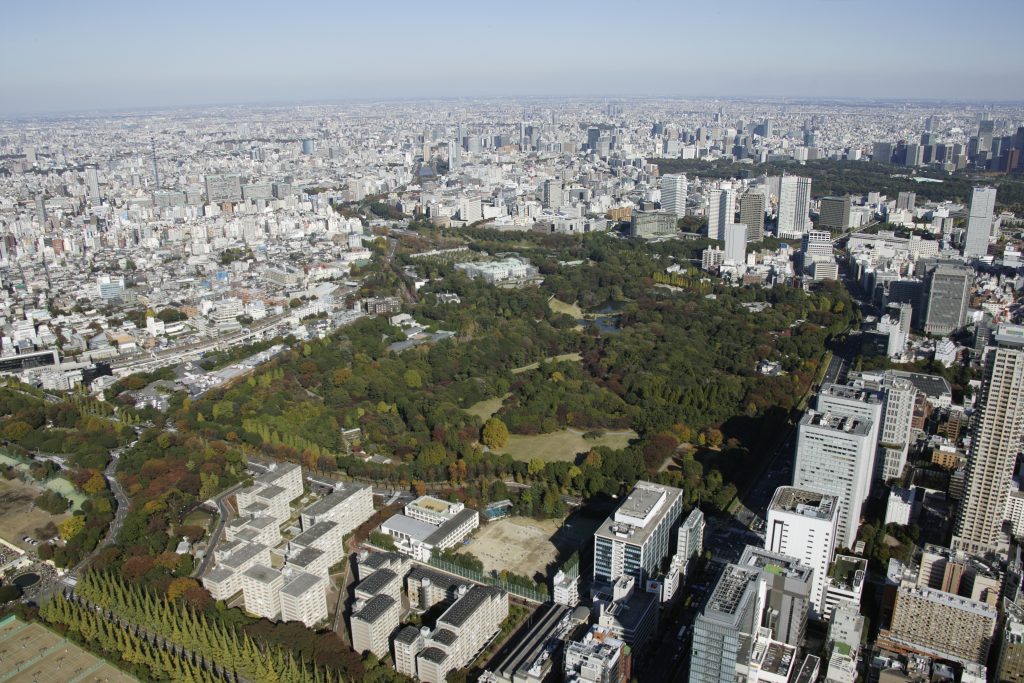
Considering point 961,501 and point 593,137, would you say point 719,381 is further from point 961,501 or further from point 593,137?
point 593,137

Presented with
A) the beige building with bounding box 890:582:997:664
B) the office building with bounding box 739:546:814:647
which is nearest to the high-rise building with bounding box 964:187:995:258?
the beige building with bounding box 890:582:997:664

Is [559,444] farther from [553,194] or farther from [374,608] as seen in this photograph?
[553,194]

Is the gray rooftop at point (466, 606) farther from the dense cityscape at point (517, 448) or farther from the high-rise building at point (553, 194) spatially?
the high-rise building at point (553, 194)

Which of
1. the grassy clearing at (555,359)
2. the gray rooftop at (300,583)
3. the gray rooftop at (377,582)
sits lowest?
the grassy clearing at (555,359)

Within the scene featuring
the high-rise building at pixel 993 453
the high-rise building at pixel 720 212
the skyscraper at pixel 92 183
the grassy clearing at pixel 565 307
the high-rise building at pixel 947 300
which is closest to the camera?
the high-rise building at pixel 993 453

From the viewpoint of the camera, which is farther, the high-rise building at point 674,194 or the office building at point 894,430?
the high-rise building at point 674,194

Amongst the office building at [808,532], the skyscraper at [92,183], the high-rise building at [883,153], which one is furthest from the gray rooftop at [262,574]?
the high-rise building at [883,153]

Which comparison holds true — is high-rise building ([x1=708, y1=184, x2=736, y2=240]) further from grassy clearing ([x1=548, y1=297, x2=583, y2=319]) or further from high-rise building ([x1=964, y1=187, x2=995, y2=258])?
grassy clearing ([x1=548, y1=297, x2=583, y2=319])

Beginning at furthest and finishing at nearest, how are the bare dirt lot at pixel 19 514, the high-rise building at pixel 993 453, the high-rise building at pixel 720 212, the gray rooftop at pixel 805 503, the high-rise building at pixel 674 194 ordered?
the high-rise building at pixel 674 194, the high-rise building at pixel 720 212, the bare dirt lot at pixel 19 514, the high-rise building at pixel 993 453, the gray rooftop at pixel 805 503
